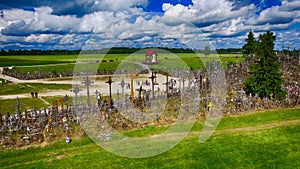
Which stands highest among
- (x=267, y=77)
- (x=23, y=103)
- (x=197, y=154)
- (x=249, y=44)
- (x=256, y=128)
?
(x=249, y=44)

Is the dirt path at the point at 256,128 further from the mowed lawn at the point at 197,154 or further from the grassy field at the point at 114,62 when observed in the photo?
the grassy field at the point at 114,62

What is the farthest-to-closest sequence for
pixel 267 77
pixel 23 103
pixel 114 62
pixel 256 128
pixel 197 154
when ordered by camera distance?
pixel 114 62 < pixel 23 103 < pixel 267 77 < pixel 256 128 < pixel 197 154

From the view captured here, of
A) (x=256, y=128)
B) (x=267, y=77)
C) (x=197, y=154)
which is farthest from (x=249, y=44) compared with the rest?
(x=197, y=154)

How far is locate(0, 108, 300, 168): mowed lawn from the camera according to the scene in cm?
1055

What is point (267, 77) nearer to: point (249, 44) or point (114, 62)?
point (249, 44)

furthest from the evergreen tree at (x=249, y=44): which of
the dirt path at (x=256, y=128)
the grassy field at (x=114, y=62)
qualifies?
the dirt path at (x=256, y=128)

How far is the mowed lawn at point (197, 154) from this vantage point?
10555mm

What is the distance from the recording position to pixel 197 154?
1130 cm

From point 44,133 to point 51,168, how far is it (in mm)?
3930

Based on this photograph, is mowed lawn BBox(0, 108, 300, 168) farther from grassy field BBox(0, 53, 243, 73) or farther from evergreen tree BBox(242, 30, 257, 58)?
evergreen tree BBox(242, 30, 257, 58)

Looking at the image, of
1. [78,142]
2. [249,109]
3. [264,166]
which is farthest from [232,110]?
[78,142]

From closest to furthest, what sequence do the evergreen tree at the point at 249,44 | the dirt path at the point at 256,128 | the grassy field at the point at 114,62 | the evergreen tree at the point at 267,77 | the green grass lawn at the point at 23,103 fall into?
the dirt path at the point at 256,128, the grassy field at the point at 114,62, the evergreen tree at the point at 267,77, the green grass lawn at the point at 23,103, the evergreen tree at the point at 249,44

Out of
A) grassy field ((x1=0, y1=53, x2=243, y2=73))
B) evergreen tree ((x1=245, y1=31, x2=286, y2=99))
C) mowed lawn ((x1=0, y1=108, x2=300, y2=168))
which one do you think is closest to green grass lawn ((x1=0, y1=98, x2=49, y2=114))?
grassy field ((x1=0, y1=53, x2=243, y2=73))

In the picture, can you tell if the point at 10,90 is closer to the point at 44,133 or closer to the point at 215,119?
the point at 44,133
